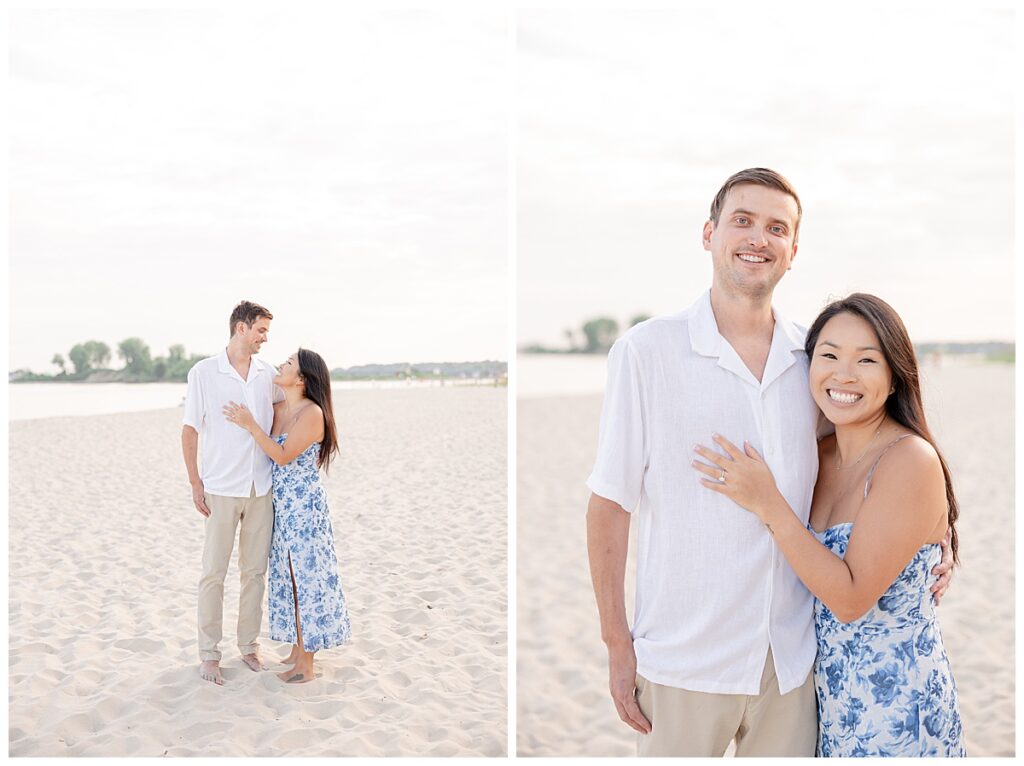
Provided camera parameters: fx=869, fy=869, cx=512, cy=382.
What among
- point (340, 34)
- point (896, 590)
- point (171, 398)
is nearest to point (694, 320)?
point (896, 590)

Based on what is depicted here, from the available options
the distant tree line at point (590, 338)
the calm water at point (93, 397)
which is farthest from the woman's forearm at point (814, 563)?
the distant tree line at point (590, 338)

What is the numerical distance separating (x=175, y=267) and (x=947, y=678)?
11031 mm

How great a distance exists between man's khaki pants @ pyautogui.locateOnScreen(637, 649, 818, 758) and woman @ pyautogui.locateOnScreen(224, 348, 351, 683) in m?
1.92

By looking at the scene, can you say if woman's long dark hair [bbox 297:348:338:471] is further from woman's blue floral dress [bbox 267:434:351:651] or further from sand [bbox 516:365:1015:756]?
sand [bbox 516:365:1015:756]

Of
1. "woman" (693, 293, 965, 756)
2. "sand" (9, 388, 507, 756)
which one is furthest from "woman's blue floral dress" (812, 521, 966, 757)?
"sand" (9, 388, 507, 756)

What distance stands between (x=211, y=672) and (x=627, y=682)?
2218mm

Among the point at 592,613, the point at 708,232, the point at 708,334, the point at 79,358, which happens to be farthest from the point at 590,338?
the point at 708,334

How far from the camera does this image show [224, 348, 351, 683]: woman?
11.0 feet

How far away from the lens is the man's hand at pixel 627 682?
5.82 feet

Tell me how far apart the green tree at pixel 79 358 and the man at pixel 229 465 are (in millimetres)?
6199

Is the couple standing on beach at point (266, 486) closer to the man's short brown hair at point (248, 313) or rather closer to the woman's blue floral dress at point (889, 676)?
the man's short brown hair at point (248, 313)

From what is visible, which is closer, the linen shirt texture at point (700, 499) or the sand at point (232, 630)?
the linen shirt texture at point (700, 499)

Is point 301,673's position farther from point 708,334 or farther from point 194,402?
point 708,334

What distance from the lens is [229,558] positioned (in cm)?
334
